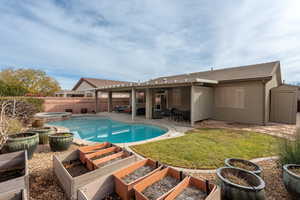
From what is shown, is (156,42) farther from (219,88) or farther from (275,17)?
(275,17)

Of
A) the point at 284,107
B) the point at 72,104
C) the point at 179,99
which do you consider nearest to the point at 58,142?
the point at 179,99

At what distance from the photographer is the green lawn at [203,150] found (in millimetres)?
3854

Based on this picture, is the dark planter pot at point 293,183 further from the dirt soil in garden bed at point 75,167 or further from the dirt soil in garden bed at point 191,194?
the dirt soil in garden bed at point 75,167

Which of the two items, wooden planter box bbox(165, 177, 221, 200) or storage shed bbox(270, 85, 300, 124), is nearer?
wooden planter box bbox(165, 177, 221, 200)

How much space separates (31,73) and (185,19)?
31680 millimetres

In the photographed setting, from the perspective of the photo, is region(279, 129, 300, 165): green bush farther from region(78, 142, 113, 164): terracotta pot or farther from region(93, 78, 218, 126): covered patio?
region(93, 78, 218, 126): covered patio

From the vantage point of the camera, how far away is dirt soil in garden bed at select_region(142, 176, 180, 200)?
6.89 feet

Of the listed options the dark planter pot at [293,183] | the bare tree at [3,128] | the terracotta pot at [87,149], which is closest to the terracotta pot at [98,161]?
the terracotta pot at [87,149]

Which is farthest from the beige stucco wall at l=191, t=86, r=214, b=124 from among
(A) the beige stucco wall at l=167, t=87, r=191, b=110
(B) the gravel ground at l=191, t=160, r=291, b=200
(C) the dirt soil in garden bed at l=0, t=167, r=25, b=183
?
(C) the dirt soil in garden bed at l=0, t=167, r=25, b=183

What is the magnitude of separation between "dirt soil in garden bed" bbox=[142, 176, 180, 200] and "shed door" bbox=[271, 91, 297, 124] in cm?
1193

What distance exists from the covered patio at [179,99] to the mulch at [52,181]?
→ 5.59 m

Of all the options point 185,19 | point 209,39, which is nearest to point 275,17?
point 209,39

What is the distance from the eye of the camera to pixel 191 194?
2.10m

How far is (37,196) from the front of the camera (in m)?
2.47
